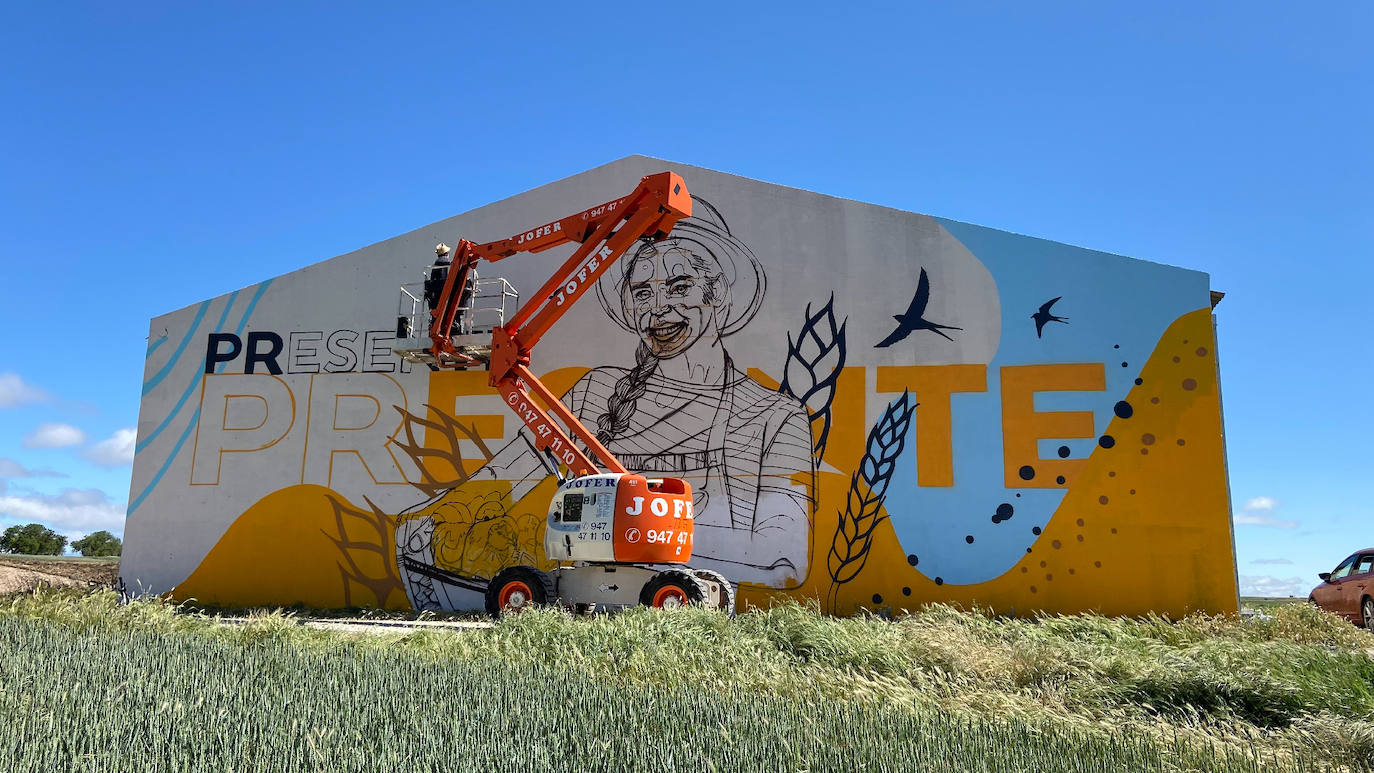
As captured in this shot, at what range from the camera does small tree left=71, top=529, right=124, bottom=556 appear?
153 feet

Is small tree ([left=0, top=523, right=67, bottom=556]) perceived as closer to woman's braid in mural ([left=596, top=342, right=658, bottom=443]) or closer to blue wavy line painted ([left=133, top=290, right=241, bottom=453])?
blue wavy line painted ([left=133, top=290, right=241, bottom=453])

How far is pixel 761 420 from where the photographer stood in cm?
1962

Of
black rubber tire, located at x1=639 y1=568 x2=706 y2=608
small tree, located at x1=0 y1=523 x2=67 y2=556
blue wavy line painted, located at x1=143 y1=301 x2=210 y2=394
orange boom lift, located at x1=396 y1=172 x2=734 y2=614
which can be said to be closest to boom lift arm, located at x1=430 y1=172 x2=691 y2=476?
orange boom lift, located at x1=396 y1=172 x2=734 y2=614

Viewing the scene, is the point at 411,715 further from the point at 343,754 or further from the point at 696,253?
the point at 696,253

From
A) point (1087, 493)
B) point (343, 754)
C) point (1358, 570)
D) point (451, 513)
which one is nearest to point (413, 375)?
point (451, 513)

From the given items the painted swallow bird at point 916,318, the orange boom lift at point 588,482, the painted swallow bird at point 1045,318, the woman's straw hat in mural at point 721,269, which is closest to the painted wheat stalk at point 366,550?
the orange boom lift at point 588,482

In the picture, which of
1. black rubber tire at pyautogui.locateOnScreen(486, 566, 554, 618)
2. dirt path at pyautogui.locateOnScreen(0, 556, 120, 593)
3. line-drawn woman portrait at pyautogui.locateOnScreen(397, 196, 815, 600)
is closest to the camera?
black rubber tire at pyautogui.locateOnScreen(486, 566, 554, 618)

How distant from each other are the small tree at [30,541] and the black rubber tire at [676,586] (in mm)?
41340

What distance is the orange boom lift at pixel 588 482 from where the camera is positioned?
15195mm

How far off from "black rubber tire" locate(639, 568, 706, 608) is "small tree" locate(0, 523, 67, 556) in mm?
41340

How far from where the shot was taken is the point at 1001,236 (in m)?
19.4

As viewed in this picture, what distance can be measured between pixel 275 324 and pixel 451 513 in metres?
7.10

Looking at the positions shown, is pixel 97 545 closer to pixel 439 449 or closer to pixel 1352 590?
pixel 439 449

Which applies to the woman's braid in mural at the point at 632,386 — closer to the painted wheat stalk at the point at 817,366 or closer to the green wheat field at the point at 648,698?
the painted wheat stalk at the point at 817,366
